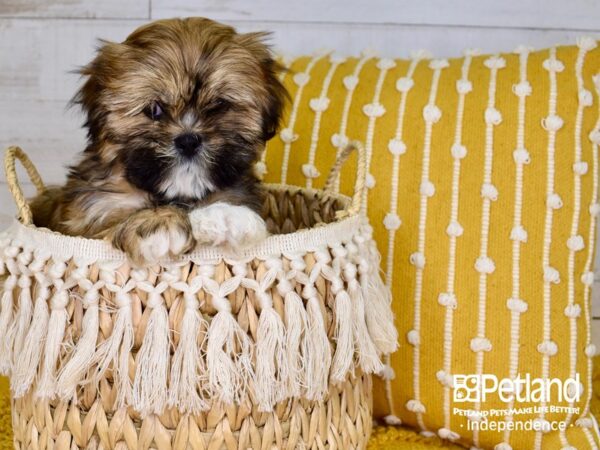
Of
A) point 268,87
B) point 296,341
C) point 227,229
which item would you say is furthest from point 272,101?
point 296,341

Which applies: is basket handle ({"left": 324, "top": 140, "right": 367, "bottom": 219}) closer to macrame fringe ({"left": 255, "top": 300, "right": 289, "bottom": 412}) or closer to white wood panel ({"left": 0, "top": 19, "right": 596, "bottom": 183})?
macrame fringe ({"left": 255, "top": 300, "right": 289, "bottom": 412})

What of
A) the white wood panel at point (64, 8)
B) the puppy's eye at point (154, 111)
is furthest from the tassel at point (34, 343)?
the white wood panel at point (64, 8)

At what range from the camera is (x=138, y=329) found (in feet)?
3.95

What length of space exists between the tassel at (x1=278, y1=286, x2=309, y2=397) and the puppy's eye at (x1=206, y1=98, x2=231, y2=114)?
1.28 feet

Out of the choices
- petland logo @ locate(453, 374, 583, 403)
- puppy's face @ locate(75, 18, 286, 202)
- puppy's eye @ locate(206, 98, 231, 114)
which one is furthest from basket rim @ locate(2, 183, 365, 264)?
petland logo @ locate(453, 374, 583, 403)

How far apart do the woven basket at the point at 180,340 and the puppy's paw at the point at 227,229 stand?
25 mm

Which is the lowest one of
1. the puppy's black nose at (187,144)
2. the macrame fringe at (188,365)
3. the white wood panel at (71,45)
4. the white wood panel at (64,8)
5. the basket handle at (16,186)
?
the macrame fringe at (188,365)

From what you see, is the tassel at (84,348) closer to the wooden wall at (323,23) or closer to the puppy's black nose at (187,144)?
the puppy's black nose at (187,144)

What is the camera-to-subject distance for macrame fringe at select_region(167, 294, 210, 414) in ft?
3.84

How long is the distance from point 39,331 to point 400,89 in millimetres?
1017

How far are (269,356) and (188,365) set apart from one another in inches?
5.2

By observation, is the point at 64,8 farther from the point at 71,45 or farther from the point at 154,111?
the point at 154,111

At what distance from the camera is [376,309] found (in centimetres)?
140

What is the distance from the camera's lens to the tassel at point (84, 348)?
3.89 ft
